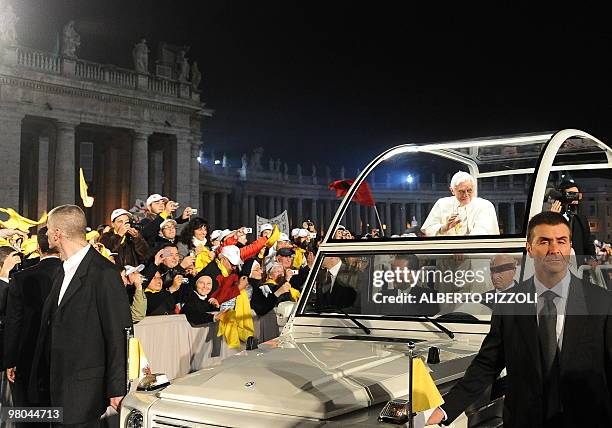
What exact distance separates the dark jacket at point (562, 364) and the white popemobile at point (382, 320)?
1.06 feet

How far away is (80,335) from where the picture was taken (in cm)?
411

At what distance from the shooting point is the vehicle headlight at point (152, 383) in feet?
12.1

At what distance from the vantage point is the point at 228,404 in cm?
320

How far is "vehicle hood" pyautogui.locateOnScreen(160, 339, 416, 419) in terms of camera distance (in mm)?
3117

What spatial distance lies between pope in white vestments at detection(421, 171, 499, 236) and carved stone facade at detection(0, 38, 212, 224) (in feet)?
93.0

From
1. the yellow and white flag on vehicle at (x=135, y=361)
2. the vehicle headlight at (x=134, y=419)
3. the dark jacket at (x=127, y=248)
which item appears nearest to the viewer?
the vehicle headlight at (x=134, y=419)

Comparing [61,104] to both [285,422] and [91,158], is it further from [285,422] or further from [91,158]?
[285,422]

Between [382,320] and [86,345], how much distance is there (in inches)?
84.9

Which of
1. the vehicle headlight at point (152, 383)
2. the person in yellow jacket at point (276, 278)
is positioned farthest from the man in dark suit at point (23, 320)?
the person in yellow jacket at point (276, 278)

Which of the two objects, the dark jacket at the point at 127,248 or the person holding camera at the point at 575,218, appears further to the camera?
the dark jacket at the point at 127,248

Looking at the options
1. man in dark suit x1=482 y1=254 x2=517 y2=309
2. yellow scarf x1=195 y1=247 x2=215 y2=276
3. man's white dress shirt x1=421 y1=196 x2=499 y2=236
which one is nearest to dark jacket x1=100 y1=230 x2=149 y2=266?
yellow scarf x1=195 y1=247 x2=215 y2=276

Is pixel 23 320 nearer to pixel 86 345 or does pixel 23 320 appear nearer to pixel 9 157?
pixel 86 345

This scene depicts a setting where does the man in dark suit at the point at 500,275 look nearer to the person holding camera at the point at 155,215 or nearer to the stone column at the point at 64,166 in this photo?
the person holding camera at the point at 155,215

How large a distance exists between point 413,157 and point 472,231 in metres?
1.43
